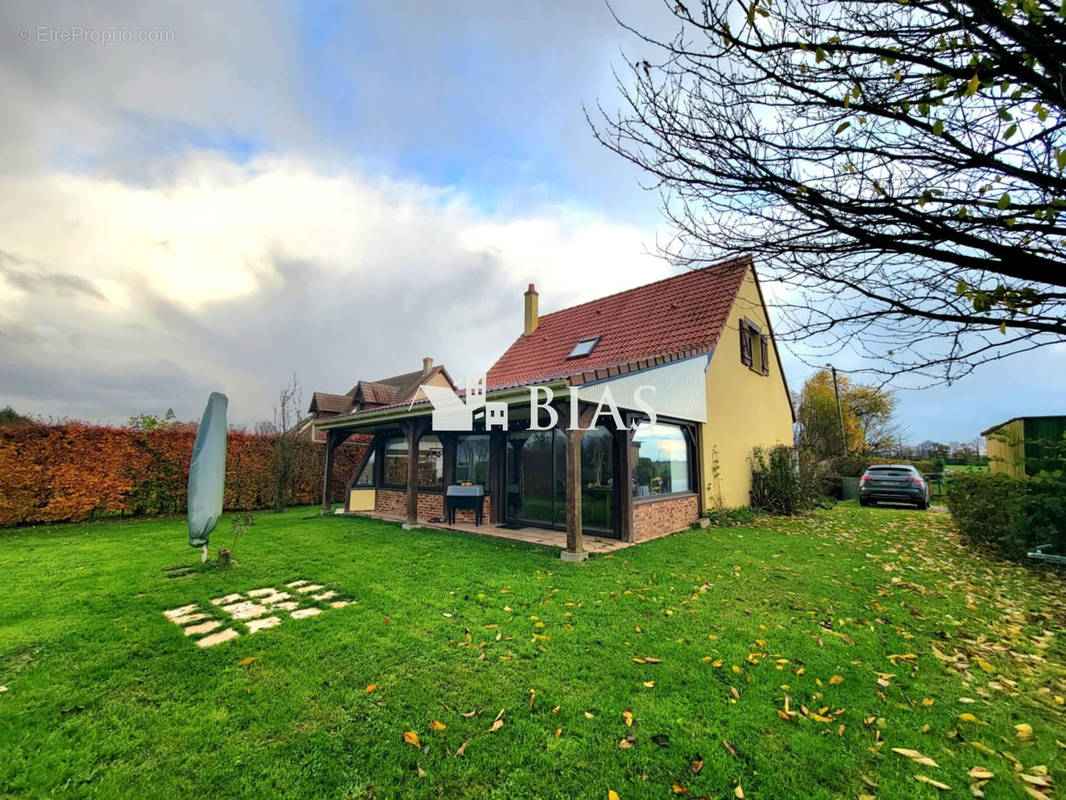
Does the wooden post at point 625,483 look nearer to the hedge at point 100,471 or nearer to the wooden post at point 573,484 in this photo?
the wooden post at point 573,484

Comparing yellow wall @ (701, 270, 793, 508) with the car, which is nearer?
yellow wall @ (701, 270, 793, 508)

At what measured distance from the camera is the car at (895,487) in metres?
13.2

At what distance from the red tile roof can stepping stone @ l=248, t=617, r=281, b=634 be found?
5.91m

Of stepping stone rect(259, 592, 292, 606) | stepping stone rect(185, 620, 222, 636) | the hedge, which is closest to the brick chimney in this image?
the hedge

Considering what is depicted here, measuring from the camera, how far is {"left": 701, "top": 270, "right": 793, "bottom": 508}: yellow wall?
33.6ft

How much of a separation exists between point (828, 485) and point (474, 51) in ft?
56.7

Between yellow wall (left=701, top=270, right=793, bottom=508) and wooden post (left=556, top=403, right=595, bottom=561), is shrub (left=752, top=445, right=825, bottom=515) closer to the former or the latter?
yellow wall (left=701, top=270, right=793, bottom=508)

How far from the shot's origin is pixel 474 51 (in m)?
4.87

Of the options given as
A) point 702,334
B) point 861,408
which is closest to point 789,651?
point 702,334

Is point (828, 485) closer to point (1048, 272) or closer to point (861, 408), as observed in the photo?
point (861, 408)

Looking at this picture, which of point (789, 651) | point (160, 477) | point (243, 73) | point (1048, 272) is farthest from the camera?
point (160, 477)

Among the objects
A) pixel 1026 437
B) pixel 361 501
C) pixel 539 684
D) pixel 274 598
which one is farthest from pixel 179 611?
pixel 1026 437

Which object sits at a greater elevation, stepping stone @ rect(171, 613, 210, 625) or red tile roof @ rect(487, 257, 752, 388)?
red tile roof @ rect(487, 257, 752, 388)
